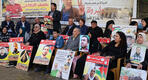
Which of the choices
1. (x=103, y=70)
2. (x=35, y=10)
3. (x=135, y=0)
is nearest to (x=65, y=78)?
(x=103, y=70)

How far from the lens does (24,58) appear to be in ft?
23.3

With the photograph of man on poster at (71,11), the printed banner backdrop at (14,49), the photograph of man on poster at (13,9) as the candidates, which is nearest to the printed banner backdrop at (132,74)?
the printed banner backdrop at (14,49)

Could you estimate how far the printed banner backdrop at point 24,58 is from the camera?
6.98 m

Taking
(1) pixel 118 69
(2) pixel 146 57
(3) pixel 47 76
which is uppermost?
(2) pixel 146 57

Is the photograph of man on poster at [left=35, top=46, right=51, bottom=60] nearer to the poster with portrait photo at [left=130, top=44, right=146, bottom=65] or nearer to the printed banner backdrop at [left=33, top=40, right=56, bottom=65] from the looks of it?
the printed banner backdrop at [left=33, top=40, right=56, bottom=65]

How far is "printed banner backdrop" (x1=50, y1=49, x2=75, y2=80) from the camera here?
589 cm

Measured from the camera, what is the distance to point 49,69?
22.0ft

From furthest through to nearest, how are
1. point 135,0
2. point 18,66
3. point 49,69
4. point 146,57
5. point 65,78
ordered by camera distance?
point 135,0 < point 18,66 < point 49,69 < point 65,78 < point 146,57

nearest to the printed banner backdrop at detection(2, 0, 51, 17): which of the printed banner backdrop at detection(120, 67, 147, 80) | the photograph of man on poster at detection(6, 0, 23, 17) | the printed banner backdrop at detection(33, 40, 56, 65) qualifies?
the photograph of man on poster at detection(6, 0, 23, 17)

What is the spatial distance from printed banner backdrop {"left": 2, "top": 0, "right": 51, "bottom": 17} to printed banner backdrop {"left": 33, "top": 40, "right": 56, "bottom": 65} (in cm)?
449

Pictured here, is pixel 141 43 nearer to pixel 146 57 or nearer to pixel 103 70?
pixel 146 57

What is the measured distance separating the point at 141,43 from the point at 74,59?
6.55 ft

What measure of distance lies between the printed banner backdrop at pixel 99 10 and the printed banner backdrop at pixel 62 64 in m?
3.49

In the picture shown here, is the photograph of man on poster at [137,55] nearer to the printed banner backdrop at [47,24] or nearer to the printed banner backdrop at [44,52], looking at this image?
the printed banner backdrop at [44,52]
